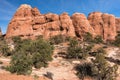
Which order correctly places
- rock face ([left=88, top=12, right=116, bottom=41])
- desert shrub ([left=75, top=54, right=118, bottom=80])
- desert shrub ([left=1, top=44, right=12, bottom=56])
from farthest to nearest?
rock face ([left=88, top=12, right=116, bottom=41]) → desert shrub ([left=1, top=44, right=12, bottom=56]) → desert shrub ([left=75, top=54, right=118, bottom=80])

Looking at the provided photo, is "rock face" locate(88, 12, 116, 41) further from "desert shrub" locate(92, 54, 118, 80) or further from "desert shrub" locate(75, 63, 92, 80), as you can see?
"desert shrub" locate(92, 54, 118, 80)

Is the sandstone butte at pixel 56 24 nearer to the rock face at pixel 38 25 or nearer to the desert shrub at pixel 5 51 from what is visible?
the rock face at pixel 38 25

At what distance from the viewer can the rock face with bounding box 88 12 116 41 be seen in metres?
107

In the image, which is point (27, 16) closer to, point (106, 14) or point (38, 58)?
point (106, 14)

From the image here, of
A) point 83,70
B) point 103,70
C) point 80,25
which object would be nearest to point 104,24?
point 80,25

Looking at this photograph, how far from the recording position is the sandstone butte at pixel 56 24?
319ft

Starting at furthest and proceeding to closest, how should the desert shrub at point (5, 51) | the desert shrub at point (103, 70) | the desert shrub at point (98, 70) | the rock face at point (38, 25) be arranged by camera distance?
the rock face at point (38, 25) < the desert shrub at point (5, 51) < the desert shrub at point (98, 70) < the desert shrub at point (103, 70)

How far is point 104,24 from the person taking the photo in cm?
10875

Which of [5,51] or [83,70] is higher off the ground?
[5,51]

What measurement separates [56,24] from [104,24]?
84.9 ft

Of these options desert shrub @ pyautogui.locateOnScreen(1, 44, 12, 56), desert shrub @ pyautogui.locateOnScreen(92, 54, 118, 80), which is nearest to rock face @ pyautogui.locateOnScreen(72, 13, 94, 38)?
desert shrub @ pyautogui.locateOnScreen(1, 44, 12, 56)

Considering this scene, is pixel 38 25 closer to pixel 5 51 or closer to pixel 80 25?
pixel 80 25

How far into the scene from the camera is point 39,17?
333 ft

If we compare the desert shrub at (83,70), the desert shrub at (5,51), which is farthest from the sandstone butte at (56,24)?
the desert shrub at (83,70)
